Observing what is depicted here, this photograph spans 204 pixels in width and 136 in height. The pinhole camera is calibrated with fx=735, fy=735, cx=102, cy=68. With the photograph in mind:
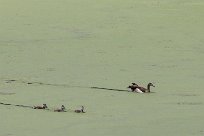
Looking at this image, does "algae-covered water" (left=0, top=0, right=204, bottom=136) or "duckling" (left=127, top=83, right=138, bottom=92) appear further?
"duckling" (left=127, top=83, right=138, bottom=92)

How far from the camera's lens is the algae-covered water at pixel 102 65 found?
282cm

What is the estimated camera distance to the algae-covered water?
282 centimetres

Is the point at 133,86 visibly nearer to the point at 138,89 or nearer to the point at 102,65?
the point at 138,89

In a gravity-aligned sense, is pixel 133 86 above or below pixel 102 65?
below

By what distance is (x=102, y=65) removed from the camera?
12.9 ft

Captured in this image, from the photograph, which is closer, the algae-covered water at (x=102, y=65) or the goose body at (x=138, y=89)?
the algae-covered water at (x=102, y=65)

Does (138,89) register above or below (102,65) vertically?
below

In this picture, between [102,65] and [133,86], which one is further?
[102,65]

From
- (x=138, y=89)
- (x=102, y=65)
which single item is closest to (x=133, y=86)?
(x=138, y=89)

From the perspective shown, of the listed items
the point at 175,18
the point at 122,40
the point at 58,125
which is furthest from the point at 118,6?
the point at 58,125

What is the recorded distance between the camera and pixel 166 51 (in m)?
4.32

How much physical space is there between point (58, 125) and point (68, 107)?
0.93 ft

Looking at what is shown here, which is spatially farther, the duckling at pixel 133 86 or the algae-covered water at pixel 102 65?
the duckling at pixel 133 86

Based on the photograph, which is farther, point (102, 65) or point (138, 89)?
point (102, 65)
